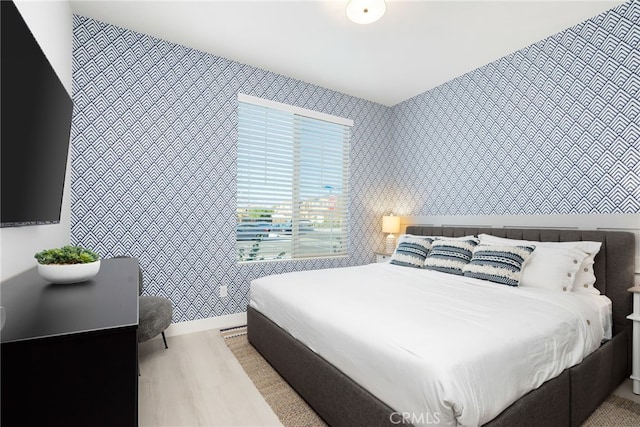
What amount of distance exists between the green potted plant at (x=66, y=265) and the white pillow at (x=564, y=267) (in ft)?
9.61

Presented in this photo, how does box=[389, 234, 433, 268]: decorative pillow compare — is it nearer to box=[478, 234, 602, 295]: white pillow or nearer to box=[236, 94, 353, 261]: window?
box=[478, 234, 602, 295]: white pillow

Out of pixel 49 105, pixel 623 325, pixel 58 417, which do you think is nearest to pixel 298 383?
pixel 58 417

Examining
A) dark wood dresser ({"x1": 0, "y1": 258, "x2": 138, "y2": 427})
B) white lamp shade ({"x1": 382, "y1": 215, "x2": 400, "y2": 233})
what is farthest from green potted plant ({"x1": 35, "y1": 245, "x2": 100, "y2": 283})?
white lamp shade ({"x1": 382, "y1": 215, "x2": 400, "y2": 233})

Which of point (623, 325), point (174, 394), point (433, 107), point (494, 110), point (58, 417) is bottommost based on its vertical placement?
point (174, 394)

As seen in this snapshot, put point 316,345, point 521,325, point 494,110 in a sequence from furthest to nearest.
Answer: point 494,110 → point 316,345 → point 521,325

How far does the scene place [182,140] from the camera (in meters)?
3.04

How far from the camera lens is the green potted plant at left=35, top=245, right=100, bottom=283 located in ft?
4.55

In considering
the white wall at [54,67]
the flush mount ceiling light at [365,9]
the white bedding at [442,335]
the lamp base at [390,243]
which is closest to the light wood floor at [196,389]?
the white bedding at [442,335]

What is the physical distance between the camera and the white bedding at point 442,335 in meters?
1.16

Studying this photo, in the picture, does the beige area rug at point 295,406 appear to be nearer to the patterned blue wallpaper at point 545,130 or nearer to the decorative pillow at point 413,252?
the patterned blue wallpaper at point 545,130

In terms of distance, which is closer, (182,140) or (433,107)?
(182,140)

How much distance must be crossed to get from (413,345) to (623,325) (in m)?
2.11

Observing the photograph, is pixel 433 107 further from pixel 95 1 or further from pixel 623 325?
pixel 95 1

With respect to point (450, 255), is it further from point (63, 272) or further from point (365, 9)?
point (63, 272)
